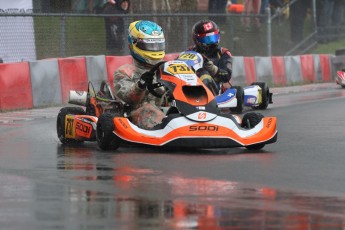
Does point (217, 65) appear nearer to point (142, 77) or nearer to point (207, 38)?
point (207, 38)

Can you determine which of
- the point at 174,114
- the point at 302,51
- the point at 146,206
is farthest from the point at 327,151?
the point at 302,51

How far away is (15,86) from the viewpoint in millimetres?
16453

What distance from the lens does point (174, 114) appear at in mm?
10477

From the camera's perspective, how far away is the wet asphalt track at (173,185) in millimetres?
6720

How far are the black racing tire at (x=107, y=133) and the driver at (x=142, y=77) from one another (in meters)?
0.42

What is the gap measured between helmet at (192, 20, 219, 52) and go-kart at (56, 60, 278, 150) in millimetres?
4309

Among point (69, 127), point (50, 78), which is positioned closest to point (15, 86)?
point (50, 78)

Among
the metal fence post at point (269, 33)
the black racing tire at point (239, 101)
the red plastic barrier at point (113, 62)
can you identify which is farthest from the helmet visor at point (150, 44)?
the metal fence post at point (269, 33)

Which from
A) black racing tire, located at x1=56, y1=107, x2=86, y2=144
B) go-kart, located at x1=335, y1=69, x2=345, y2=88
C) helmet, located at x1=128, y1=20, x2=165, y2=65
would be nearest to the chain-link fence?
go-kart, located at x1=335, y1=69, x2=345, y2=88

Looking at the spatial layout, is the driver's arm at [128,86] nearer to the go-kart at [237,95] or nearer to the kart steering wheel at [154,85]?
the kart steering wheel at [154,85]

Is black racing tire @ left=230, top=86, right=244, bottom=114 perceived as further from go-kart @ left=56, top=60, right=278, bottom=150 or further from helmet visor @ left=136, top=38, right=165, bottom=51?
go-kart @ left=56, top=60, right=278, bottom=150

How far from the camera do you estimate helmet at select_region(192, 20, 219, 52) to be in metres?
15.3

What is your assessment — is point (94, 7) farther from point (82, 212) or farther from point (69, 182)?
point (82, 212)

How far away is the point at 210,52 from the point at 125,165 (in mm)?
6313
